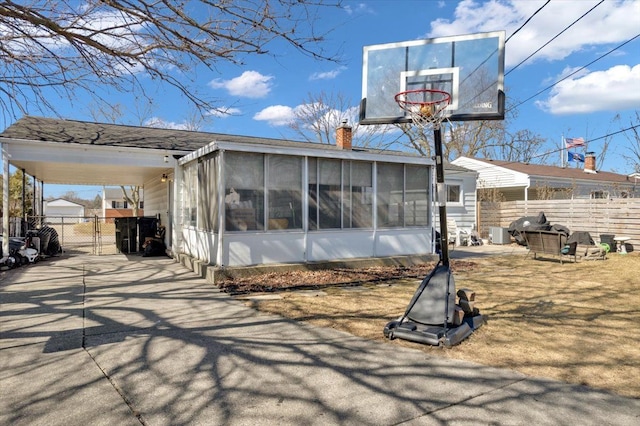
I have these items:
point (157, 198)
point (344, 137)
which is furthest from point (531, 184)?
point (157, 198)

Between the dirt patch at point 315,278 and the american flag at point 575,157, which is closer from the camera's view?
the dirt patch at point 315,278

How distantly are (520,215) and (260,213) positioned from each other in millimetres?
12705

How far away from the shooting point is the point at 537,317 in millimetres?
5641

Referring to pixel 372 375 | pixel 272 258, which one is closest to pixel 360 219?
pixel 272 258

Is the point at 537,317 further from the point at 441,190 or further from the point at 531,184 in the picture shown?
the point at 531,184

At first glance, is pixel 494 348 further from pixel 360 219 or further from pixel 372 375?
pixel 360 219

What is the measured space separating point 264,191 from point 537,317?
17.8 feet

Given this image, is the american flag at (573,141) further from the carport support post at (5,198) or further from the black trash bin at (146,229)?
the carport support post at (5,198)

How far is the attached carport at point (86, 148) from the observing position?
9.68m

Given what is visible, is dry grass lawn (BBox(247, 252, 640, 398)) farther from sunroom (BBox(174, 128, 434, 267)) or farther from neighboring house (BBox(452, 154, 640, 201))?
neighboring house (BBox(452, 154, 640, 201))

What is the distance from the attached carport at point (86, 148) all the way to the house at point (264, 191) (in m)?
0.03

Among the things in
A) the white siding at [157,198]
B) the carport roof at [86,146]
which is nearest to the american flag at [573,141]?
the carport roof at [86,146]

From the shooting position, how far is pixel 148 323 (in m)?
5.32

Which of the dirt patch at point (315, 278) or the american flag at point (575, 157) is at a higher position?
the american flag at point (575, 157)
